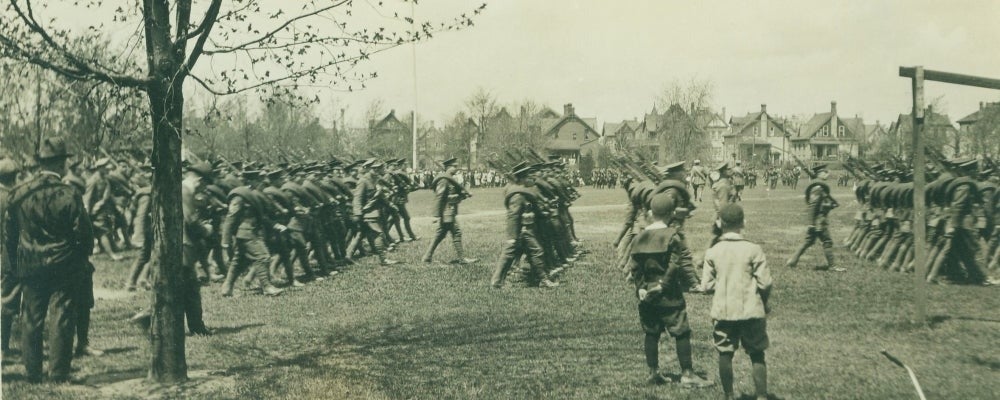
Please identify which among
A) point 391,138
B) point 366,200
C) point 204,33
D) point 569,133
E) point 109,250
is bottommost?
point 109,250

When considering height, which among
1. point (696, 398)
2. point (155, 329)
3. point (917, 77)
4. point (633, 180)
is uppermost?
point (917, 77)

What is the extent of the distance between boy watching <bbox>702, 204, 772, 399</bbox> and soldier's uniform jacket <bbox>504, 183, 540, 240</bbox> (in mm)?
5832

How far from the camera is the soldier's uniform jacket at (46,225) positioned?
6684 mm

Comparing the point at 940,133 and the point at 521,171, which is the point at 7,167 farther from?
the point at 940,133

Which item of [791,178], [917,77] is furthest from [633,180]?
[791,178]

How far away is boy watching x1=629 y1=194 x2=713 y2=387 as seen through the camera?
652 centimetres

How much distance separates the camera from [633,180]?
1609cm

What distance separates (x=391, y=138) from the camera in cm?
5609

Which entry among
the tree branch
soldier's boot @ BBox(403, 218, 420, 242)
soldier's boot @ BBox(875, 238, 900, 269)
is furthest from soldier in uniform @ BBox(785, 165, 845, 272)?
the tree branch

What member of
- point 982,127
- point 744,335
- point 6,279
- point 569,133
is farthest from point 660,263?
point 569,133

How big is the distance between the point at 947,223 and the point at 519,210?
6.38 meters

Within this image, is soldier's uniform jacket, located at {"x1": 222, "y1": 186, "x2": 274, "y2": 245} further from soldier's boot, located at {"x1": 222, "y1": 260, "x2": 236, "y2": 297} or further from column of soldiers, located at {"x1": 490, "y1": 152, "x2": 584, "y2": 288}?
column of soldiers, located at {"x1": 490, "y1": 152, "x2": 584, "y2": 288}

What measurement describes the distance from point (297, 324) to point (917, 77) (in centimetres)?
744

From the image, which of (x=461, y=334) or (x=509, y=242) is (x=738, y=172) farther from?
(x=461, y=334)
